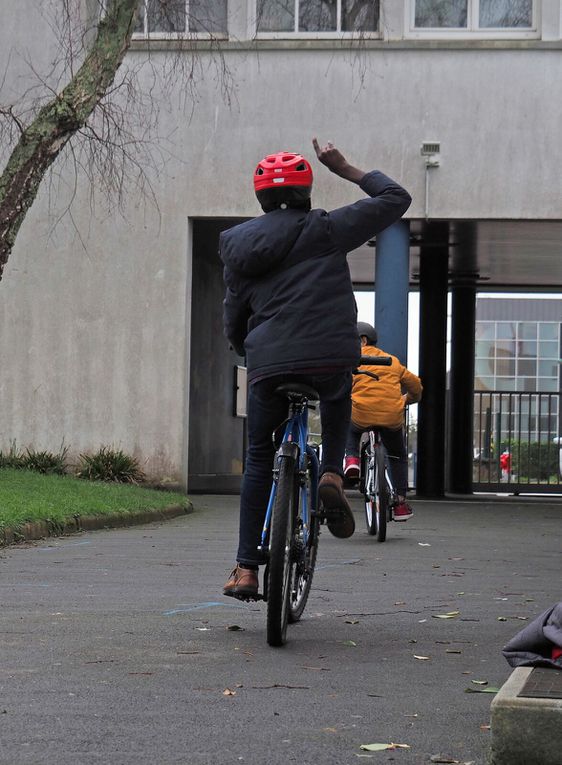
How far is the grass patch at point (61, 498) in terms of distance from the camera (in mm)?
11367

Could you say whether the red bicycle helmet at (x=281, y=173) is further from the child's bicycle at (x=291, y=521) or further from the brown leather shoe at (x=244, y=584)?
the brown leather shoe at (x=244, y=584)

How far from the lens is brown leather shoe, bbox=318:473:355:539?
6004 mm

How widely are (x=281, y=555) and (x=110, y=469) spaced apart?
12.9 m

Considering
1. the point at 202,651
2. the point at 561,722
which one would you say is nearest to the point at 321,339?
the point at 202,651

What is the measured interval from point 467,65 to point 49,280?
617 centimetres

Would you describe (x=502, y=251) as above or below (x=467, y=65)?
below

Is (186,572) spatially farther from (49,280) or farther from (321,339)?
(49,280)

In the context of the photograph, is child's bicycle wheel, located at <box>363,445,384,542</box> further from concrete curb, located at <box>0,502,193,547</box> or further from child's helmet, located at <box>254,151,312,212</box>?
child's helmet, located at <box>254,151,312,212</box>

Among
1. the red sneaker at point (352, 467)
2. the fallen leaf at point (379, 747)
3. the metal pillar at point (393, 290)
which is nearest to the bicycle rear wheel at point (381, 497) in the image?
the red sneaker at point (352, 467)

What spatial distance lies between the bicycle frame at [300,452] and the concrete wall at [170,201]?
12.4 m

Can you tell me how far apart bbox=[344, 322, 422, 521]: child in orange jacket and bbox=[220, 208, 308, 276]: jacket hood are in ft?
18.0

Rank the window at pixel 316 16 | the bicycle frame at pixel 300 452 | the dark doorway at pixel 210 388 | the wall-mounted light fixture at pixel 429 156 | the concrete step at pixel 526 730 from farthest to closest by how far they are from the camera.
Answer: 1. the dark doorway at pixel 210 388
2. the window at pixel 316 16
3. the wall-mounted light fixture at pixel 429 156
4. the bicycle frame at pixel 300 452
5. the concrete step at pixel 526 730

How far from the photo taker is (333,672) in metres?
5.00

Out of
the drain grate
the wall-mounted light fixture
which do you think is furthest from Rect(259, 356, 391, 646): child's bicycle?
the wall-mounted light fixture
